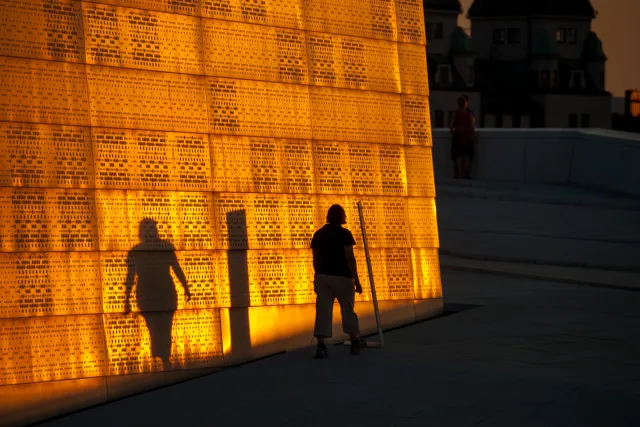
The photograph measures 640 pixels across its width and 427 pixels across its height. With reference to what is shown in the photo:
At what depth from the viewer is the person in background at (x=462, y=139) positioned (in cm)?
3200

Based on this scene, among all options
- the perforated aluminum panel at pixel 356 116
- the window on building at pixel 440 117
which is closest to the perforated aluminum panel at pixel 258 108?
the perforated aluminum panel at pixel 356 116

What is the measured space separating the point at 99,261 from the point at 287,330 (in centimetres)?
286

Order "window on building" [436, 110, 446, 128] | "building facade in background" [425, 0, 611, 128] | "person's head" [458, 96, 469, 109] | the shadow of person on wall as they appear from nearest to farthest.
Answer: the shadow of person on wall < "person's head" [458, 96, 469, 109] < "window on building" [436, 110, 446, 128] < "building facade in background" [425, 0, 611, 128]

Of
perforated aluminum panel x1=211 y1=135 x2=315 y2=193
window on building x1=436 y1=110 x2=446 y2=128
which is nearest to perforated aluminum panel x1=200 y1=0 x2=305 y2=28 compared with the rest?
perforated aluminum panel x1=211 y1=135 x2=315 y2=193

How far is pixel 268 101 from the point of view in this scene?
56.6ft

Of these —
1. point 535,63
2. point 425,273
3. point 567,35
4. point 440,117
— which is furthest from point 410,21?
point 567,35

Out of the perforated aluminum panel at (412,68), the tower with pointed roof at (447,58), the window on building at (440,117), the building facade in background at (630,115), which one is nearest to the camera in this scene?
the perforated aluminum panel at (412,68)

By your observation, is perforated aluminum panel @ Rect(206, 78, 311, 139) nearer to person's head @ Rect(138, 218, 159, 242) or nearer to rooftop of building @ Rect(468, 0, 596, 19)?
person's head @ Rect(138, 218, 159, 242)

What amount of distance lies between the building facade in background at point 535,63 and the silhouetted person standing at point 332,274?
126m

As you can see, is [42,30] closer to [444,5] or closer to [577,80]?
[444,5]

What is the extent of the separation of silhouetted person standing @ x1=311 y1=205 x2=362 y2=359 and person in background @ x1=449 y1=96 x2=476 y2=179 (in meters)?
15.2

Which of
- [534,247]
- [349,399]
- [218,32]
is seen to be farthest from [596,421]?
[534,247]

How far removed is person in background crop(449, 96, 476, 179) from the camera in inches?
1260

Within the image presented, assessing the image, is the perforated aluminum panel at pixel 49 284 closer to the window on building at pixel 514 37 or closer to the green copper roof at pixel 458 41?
the green copper roof at pixel 458 41
